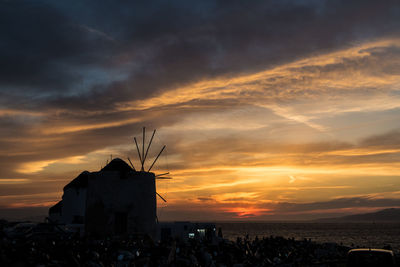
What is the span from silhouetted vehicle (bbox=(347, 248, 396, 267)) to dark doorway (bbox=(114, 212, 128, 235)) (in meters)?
21.2

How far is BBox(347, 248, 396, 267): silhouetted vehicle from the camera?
12250 mm

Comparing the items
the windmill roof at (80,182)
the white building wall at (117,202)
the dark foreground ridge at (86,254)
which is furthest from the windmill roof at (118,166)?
the windmill roof at (80,182)

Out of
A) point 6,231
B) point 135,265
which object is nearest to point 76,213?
point 6,231

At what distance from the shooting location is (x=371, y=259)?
40.7 ft

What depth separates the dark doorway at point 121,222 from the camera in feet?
100

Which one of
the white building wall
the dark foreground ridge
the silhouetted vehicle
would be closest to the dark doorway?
the white building wall

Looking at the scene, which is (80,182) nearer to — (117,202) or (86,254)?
(117,202)

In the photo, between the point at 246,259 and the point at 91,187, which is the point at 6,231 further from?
the point at 246,259

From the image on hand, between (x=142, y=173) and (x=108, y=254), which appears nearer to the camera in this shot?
(x=108, y=254)

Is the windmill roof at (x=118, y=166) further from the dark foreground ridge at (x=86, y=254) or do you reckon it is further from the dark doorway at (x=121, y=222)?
the dark foreground ridge at (x=86, y=254)

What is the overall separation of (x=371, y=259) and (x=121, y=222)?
2203 cm

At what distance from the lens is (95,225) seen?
3045cm

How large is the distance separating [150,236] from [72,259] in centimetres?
1410

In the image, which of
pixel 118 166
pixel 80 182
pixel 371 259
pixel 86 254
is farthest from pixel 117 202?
pixel 371 259
